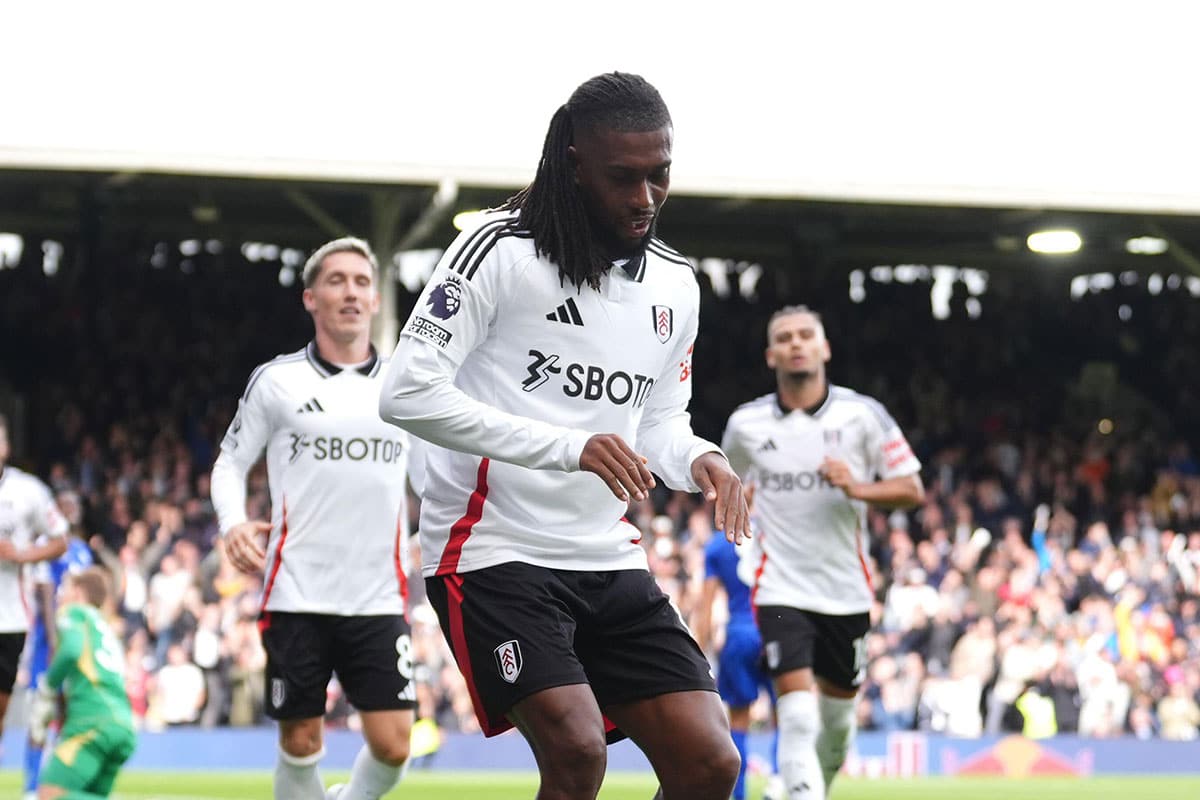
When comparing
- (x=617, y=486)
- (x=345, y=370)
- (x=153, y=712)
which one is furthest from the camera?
(x=153, y=712)

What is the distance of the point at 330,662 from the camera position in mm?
8031

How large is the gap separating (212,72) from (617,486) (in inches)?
662

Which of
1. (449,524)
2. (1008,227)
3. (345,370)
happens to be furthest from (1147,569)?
(449,524)

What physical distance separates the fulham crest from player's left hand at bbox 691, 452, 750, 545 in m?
0.36

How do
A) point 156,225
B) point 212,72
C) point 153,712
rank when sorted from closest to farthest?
1. point 153,712
2. point 212,72
3. point 156,225

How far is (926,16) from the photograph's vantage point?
2323cm

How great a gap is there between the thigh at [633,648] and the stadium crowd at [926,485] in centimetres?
1036

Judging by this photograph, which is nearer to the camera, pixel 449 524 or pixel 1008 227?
pixel 449 524

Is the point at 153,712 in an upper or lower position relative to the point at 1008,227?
lower

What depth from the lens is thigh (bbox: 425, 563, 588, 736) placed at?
4863 mm

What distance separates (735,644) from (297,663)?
201 inches

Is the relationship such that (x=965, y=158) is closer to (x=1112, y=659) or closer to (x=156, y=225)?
(x=1112, y=659)

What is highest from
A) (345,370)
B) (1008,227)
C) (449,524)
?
(1008,227)

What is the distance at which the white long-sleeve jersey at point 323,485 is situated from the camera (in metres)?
7.94
